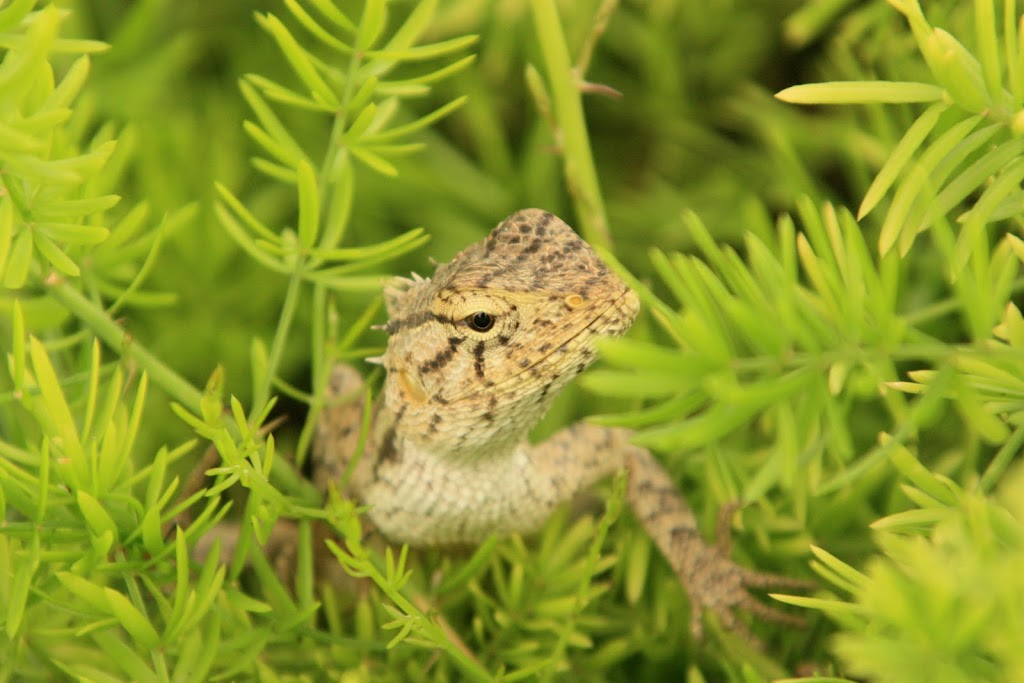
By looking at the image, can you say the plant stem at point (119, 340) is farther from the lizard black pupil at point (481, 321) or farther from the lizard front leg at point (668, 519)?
the lizard front leg at point (668, 519)

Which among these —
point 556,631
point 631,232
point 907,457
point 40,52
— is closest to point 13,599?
point 40,52

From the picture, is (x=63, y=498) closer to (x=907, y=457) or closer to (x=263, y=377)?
(x=263, y=377)

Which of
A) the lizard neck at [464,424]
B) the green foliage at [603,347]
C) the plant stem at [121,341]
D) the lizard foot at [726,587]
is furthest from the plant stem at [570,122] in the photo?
the plant stem at [121,341]

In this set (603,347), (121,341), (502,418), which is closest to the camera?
Answer: (603,347)

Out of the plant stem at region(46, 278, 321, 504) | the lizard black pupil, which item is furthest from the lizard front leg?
the plant stem at region(46, 278, 321, 504)

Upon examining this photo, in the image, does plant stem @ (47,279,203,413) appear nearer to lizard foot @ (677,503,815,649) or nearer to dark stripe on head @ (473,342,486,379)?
dark stripe on head @ (473,342,486,379)

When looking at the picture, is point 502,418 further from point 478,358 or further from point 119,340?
point 119,340

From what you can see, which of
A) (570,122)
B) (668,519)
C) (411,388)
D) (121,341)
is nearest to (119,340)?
(121,341)

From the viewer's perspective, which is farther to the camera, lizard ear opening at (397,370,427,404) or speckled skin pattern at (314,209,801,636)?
lizard ear opening at (397,370,427,404)
